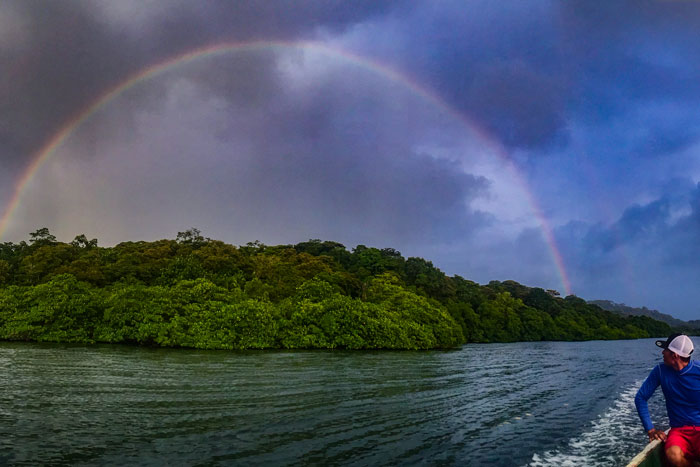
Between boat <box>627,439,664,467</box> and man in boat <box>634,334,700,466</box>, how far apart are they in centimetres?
14

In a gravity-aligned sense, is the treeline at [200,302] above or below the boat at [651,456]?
above

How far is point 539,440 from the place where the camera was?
1438 centimetres

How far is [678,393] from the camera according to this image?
8.00 m

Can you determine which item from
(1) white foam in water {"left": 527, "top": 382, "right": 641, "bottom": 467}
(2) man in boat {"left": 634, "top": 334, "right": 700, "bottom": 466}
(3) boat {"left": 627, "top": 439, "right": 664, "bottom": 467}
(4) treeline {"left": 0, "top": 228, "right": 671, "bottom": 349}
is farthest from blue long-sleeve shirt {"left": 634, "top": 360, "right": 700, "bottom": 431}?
(4) treeline {"left": 0, "top": 228, "right": 671, "bottom": 349}

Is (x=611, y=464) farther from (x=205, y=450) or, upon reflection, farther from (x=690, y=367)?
(x=205, y=450)

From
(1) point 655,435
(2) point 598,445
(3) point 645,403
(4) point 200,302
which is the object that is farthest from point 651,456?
(4) point 200,302

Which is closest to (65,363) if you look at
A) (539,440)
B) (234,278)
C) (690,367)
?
(539,440)

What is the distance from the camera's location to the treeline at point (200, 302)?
48.2 meters

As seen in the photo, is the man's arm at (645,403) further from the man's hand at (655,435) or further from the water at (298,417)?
the water at (298,417)

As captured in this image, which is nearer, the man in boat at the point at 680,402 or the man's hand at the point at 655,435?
the man in boat at the point at 680,402

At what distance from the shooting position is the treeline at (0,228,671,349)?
48188mm

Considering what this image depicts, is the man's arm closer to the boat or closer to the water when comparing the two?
the boat

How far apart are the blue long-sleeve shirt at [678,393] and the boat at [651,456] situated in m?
0.35

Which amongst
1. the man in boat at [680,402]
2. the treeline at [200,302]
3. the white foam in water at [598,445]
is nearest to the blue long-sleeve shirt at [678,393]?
the man in boat at [680,402]
